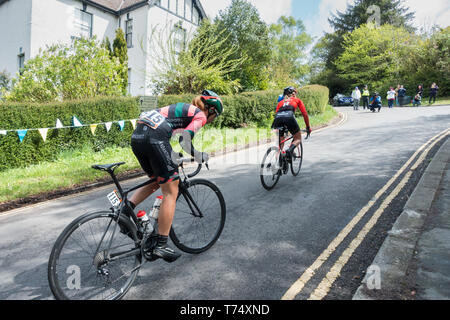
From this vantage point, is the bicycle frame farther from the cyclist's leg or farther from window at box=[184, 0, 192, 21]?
window at box=[184, 0, 192, 21]

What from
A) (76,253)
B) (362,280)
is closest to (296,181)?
(362,280)

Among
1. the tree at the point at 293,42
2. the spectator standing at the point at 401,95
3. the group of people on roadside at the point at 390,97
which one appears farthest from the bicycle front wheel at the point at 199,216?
the tree at the point at 293,42

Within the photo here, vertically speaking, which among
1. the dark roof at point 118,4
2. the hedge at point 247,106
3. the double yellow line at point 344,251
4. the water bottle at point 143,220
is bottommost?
the double yellow line at point 344,251

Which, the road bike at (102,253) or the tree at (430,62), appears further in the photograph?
the tree at (430,62)

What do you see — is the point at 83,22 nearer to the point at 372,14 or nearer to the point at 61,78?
the point at 61,78

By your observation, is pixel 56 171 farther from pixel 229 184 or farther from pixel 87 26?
pixel 87 26

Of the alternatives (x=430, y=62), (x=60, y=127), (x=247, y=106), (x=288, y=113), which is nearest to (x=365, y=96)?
(x=430, y=62)

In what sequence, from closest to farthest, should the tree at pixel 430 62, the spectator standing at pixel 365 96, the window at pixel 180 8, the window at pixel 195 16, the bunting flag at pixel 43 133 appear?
the bunting flag at pixel 43 133, the spectator standing at pixel 365 96, the window at pixel 180 8, the window at pixel 195 16, the tree at pixel 430 62

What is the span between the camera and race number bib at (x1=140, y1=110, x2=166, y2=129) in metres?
3.21

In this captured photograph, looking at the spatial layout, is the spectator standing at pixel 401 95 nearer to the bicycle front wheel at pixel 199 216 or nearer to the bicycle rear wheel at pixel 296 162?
the bicycle rear wheel at pixel 296 162

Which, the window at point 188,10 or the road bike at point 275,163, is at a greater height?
the window at point 188,10

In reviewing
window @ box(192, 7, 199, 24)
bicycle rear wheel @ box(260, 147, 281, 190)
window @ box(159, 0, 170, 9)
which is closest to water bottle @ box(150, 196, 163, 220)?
bicycle rear wheel @ box(260, 147, 281, 190)

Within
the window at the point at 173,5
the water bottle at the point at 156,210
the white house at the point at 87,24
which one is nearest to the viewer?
Answer: the water bottle at the point at 156,210

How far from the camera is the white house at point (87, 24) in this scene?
764 inches
